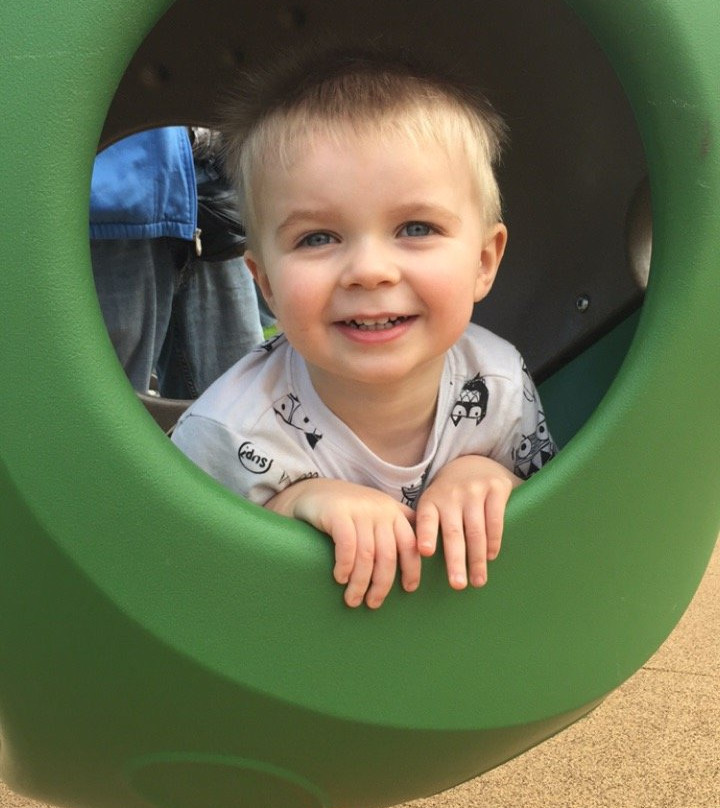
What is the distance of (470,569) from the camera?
95cm

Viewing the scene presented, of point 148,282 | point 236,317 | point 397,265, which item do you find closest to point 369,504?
point 397,265

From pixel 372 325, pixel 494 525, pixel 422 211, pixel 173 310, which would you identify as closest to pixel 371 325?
pixel 372 325

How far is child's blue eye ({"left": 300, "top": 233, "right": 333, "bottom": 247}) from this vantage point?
103 centimetres

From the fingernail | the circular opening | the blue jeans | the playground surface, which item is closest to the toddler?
the fingernail

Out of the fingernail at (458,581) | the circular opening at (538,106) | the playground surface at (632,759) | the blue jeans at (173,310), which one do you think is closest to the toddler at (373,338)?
the fingernail at (458,581)

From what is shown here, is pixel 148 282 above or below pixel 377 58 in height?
below

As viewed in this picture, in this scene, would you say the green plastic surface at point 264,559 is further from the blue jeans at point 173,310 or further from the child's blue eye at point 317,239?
the blue jeans at point 173,310

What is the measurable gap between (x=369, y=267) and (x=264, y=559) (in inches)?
10.0

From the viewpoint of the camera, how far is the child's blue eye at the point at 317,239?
3.36 ft

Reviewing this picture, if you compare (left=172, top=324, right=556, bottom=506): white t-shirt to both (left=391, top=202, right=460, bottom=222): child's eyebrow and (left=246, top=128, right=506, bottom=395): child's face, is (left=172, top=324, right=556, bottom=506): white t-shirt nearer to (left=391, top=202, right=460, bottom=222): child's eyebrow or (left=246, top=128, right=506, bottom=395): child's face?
(left=246, top=128, right=506, bottom=395): child's face

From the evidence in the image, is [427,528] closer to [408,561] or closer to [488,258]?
[408,561]

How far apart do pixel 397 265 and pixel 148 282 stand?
1.12 m

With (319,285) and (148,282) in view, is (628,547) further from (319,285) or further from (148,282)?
(148,282)

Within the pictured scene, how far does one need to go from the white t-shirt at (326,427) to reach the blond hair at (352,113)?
0.51ft
